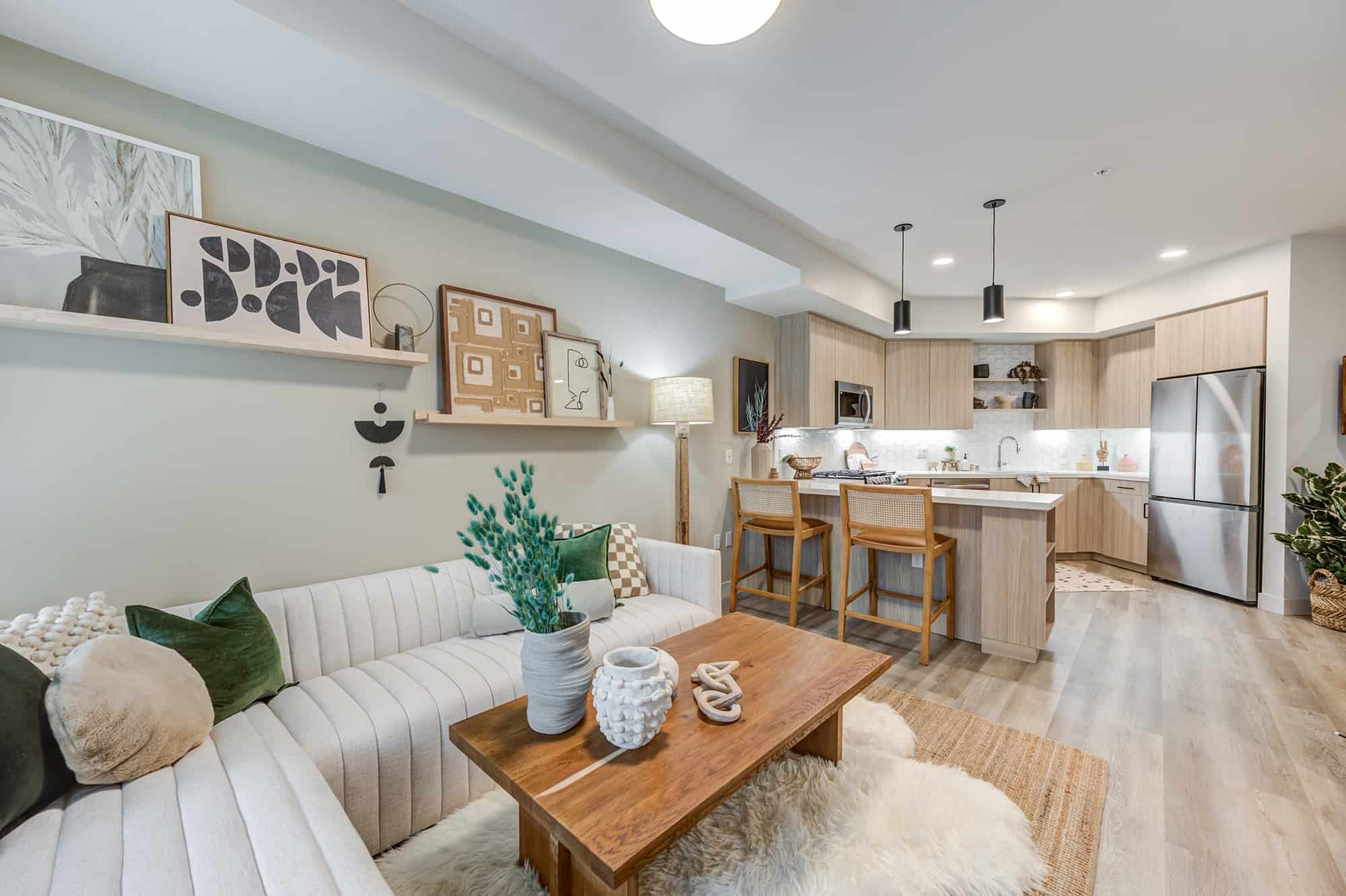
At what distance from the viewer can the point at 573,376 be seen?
2.85 metres

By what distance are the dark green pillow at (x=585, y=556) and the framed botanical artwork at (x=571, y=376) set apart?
0.73m

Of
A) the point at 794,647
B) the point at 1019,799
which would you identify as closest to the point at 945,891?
the point at 1019,799

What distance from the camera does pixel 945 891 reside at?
4.31ft

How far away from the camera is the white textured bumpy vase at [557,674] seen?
124cm

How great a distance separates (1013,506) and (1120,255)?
2.68m

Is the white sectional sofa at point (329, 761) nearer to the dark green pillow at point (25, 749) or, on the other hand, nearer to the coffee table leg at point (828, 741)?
the dark green pillow at point (25, 749)

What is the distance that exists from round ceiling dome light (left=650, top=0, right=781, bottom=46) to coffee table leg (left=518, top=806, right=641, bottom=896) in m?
2.04

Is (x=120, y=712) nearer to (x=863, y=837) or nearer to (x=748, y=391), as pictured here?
(x=863, y=837)

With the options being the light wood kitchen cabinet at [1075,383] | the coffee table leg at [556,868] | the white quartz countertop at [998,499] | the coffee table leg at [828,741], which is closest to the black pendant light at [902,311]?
the white quartz countertop at [998,499]

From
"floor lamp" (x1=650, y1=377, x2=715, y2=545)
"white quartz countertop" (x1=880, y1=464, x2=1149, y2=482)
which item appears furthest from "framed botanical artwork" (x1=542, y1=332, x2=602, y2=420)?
"white quartz countertop" (x1=880, y1=464, x2=1149, y2=482)

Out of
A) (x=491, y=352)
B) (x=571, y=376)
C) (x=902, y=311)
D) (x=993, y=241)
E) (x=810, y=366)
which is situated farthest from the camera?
(x=810, y=366)

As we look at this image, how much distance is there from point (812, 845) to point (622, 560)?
147cm

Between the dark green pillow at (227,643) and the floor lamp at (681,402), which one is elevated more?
the floor lamp at (681,402)

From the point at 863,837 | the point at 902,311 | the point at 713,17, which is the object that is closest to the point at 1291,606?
the point at 902,311
